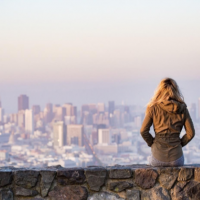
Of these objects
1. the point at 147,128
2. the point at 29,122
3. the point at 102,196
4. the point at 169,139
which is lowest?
the point at 102,196

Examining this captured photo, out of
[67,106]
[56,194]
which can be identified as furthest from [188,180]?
[67,106]

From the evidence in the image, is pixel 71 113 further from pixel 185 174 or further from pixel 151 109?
pixel 185 174

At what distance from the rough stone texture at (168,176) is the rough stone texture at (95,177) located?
1.67 feet

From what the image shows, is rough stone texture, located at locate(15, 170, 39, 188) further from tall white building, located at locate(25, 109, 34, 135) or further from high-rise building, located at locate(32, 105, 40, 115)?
high-rise building, located at locate(32, 105, 40, 115)

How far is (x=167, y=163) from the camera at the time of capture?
3.94 meters

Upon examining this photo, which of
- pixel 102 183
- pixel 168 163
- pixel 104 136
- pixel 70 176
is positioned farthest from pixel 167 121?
pixel 104 136

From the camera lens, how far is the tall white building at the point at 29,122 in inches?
3830

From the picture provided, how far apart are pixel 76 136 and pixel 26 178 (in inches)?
3290

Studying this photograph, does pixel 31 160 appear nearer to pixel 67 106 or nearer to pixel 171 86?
pixel 67 106

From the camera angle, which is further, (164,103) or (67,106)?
(67,106)

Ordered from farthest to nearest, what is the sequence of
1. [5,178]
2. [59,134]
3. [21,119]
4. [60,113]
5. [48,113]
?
1. [48,113]
2. [60,113]
3. [21,119]
4. [59,134]
5. [5,178]

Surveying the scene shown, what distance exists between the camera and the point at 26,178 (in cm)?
379

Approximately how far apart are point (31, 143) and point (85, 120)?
56.6 ft

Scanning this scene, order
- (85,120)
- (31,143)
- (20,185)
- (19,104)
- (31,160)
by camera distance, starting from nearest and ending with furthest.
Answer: (20,185)
(31,160)
(31,143)
(85,120)
(19,104)
